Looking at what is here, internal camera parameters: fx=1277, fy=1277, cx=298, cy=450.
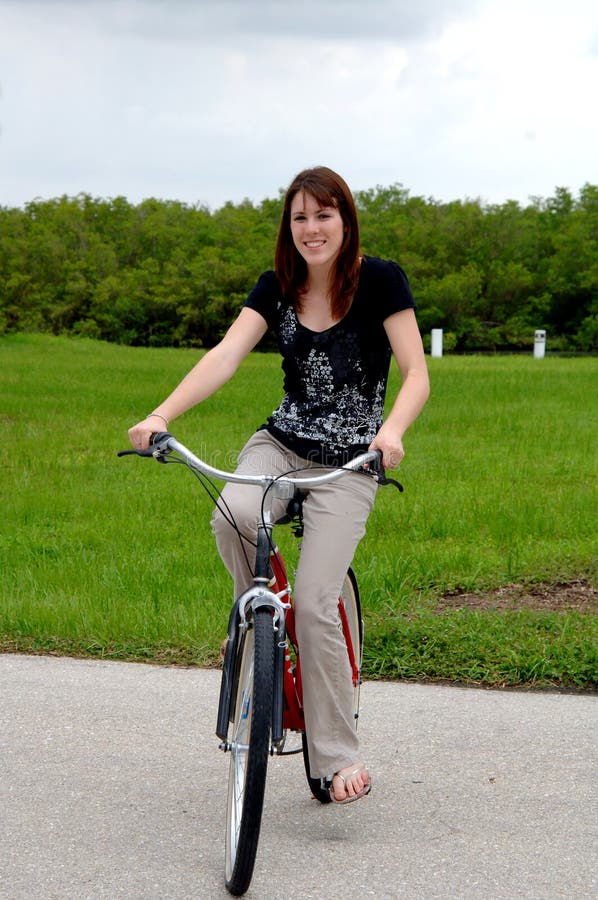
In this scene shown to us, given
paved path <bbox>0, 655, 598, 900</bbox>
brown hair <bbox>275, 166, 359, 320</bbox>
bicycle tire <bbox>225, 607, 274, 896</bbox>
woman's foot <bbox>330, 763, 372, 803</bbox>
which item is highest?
brown hair <bbox>275, 166, 359, 320</bbox>

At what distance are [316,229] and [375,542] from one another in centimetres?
396

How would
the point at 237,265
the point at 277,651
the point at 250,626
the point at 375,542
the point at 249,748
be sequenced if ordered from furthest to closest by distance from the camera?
the point at 237,265 < the point at 375,542 < the point at 250,626 < the point at 277,651 < the point at 249,748

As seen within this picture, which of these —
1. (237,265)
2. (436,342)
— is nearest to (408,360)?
(436,342)

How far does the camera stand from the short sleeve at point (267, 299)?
398 centimetres

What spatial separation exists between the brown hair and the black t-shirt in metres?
0.04

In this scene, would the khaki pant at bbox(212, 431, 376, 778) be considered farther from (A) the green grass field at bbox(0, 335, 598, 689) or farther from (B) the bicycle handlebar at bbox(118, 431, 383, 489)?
(A) the green grass field at bbox(0, 335, 598, 689)

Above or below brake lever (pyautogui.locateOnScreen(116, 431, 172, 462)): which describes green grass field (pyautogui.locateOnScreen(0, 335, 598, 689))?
below

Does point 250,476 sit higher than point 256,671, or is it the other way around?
point 250,476

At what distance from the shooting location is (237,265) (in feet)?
159

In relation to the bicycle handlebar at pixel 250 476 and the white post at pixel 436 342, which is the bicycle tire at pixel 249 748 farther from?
the white post at pixel 436 342

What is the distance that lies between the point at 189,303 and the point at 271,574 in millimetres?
45016

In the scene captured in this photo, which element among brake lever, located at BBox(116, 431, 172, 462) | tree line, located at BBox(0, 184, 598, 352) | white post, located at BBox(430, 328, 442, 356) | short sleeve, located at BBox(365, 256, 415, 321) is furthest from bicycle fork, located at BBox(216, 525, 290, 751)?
tree line, located at BBox(0, 184, 598, 352)

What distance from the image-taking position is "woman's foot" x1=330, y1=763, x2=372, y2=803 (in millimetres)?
3615

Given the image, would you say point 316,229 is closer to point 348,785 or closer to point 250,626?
point 250,626
